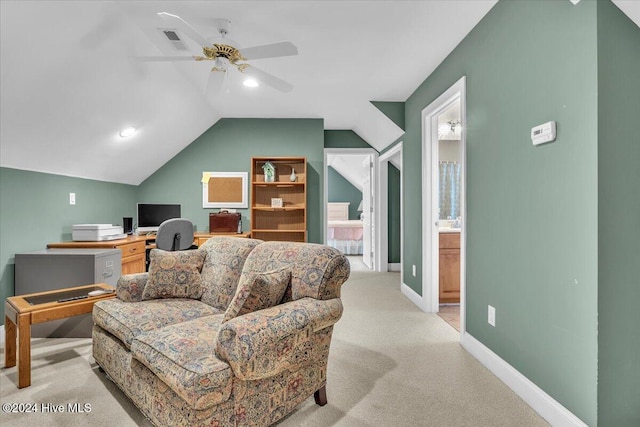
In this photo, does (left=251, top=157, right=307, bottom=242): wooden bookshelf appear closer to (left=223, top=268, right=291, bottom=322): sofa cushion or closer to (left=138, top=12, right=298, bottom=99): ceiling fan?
(left=138, top=12, right=298, bottom=99): ceiling fan

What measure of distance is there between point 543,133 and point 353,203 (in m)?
7.28

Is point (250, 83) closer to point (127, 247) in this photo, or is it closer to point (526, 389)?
point (127, 247)

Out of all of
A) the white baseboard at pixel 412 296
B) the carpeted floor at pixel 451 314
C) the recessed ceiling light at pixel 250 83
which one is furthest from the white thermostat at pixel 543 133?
the recessed ceiling light at pixel 250 83

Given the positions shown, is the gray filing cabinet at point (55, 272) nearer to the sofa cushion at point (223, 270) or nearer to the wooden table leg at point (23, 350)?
the wooden table leg at point (23, 350)

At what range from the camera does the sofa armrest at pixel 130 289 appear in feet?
7.06

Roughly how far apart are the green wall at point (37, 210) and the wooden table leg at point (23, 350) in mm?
1138

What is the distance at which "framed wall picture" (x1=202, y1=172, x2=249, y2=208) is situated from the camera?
4895 mm

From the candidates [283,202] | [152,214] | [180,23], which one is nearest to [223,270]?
[180,23]

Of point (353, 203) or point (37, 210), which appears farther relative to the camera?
point (353, 203)

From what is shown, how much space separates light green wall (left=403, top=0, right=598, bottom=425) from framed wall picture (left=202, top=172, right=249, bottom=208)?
3326 mm

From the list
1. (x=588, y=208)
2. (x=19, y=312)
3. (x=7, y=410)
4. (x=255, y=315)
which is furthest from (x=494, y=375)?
(x=19, y=312)

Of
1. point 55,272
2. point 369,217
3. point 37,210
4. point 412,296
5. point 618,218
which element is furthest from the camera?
point 369,217

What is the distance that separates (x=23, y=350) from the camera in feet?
6.27

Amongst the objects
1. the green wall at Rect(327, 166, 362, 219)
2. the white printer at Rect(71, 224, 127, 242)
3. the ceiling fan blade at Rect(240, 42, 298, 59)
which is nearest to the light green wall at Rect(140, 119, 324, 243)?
the white printer at Rect(71, 224, 127, 242)
